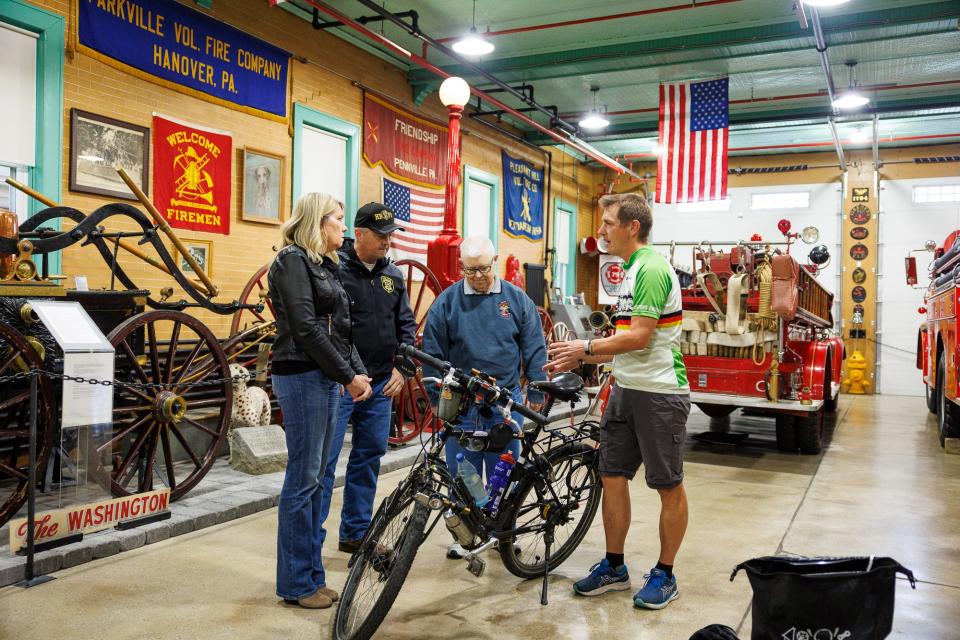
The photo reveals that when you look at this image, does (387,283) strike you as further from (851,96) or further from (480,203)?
(851,96)

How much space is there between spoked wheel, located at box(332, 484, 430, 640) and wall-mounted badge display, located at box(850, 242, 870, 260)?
14.5 metres

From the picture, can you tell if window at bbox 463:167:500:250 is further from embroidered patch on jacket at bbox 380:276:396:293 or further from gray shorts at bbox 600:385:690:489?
gray shorts at bbox 600:385:690:489

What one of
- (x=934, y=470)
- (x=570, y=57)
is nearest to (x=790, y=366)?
(x=934, y=470)

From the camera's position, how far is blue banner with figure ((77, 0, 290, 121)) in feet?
21.6

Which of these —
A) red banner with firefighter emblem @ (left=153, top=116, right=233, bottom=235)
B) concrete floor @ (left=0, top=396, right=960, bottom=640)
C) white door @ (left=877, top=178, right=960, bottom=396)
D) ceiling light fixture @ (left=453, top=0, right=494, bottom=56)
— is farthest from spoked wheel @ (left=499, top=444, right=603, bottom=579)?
white door @ (left=877, top=178, right=960, bottom=396)

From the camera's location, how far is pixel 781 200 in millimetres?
16141

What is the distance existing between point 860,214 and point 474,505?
14500 millimetres

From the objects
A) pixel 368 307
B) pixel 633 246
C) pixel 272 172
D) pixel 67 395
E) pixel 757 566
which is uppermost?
pixel 272 172

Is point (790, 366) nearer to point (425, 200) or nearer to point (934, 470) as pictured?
point (934, 470)

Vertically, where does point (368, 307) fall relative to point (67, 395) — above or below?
above

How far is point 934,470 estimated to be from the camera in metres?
6.85

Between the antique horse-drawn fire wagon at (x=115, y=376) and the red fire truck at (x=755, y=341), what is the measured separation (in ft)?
14.1

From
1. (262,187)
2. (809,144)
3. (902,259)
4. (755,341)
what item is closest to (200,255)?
(262,187)

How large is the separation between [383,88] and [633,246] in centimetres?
760
